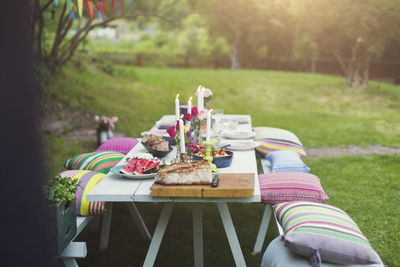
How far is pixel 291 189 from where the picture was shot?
2402 millimetres

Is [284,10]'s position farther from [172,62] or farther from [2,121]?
[2,121]

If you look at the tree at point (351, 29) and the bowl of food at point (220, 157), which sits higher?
the tree at point (351, 29)

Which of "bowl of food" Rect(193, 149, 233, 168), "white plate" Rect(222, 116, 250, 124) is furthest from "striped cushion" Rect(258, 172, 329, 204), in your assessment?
"white plate" Rect(222, 116, 250, 124)

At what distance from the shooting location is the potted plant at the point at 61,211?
6.00ft

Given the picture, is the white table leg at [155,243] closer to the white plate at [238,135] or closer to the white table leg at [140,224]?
the white table leg at [140,224]

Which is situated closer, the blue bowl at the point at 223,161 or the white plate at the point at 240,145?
the blue bowl at the point at 223,161

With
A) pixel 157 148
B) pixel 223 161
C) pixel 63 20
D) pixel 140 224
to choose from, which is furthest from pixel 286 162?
pixel 63 20

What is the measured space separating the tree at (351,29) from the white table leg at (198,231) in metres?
4.39

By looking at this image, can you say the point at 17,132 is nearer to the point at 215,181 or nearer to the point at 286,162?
the point at 215,181

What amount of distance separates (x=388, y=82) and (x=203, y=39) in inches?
275

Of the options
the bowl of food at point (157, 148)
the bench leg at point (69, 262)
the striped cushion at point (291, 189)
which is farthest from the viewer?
the bowl of food at point (157, 148)

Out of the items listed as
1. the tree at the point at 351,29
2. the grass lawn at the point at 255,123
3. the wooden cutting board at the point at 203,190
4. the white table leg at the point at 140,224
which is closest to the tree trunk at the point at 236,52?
the grass lawn at the point at 255,123

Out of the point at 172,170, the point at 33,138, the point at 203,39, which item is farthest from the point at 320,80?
the point at 33,138

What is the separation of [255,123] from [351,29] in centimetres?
208
